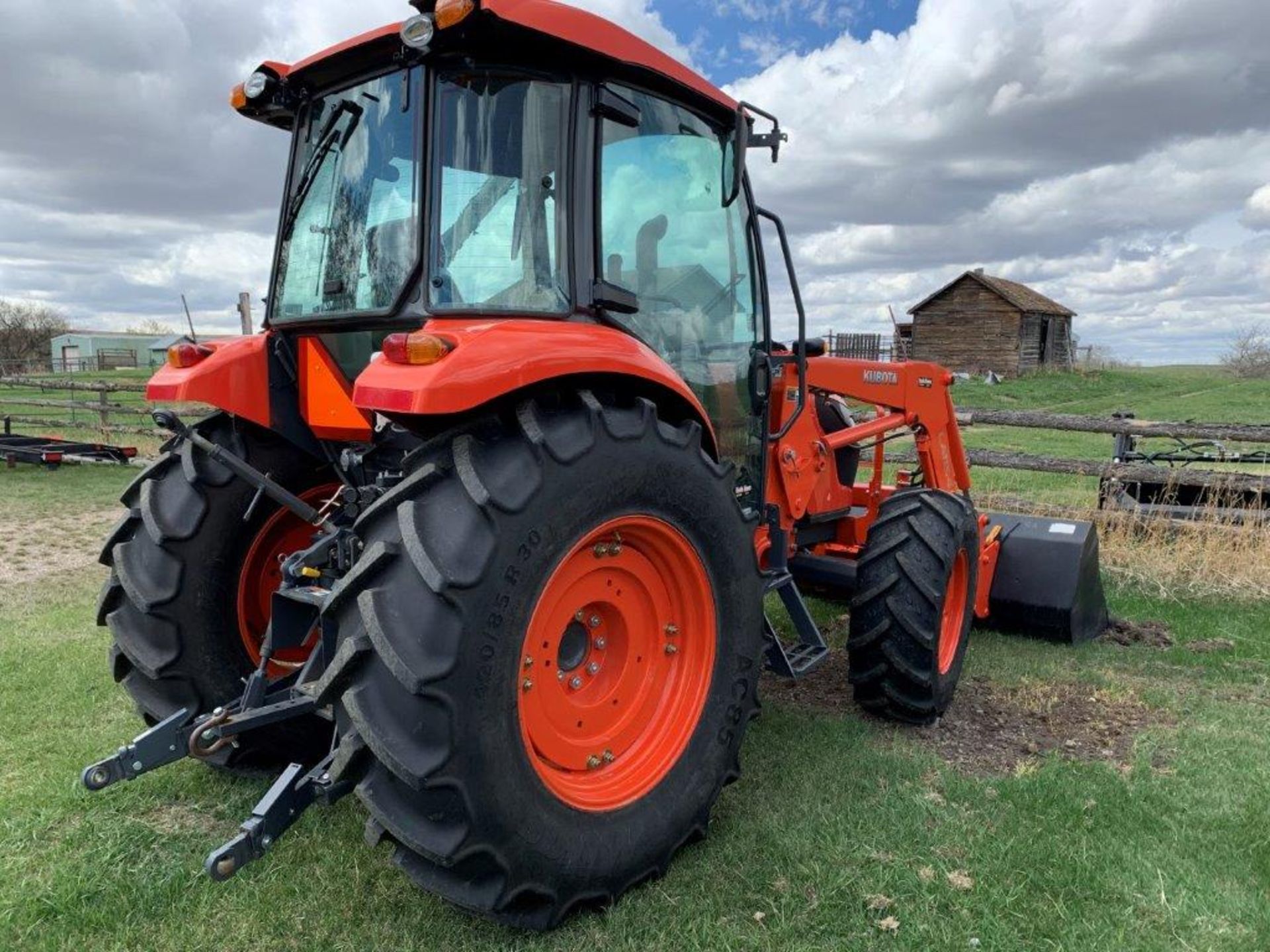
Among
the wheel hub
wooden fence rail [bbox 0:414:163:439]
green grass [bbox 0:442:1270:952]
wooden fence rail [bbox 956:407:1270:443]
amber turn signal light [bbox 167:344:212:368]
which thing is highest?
amber turn signal light [bbox 167:344:212:368]

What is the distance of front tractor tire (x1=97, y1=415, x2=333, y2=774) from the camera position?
3.26m

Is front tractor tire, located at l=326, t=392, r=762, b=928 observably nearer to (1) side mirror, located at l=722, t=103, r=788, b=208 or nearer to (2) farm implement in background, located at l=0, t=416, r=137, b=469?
(1) side mirror, located at l=722, t=103, r=788, b=208

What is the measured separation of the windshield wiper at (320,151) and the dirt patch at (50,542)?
5.16 metres

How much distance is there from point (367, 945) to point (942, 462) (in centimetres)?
418

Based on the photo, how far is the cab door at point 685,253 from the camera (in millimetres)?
3285

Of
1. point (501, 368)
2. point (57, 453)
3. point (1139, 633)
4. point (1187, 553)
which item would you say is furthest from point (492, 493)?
point (57, 453)

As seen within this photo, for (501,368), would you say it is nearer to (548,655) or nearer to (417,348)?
(417,348)

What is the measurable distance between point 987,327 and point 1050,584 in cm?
3886

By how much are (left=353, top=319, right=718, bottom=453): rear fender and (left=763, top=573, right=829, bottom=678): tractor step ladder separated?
134 cm

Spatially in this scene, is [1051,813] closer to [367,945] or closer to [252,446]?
[367,945]

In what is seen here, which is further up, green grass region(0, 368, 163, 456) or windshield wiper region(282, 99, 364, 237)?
windshield wiper region(282, 99, 364, 237)

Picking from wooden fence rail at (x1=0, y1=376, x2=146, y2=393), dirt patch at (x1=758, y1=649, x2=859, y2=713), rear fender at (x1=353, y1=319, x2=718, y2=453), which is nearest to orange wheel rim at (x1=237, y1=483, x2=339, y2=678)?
Result: rear fender at (x1=353, y1=319, x2=718, y2=453)

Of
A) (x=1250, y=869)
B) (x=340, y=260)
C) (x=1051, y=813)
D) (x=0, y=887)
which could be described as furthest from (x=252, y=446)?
(x=1250, y=869)

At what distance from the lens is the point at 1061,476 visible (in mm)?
14250
